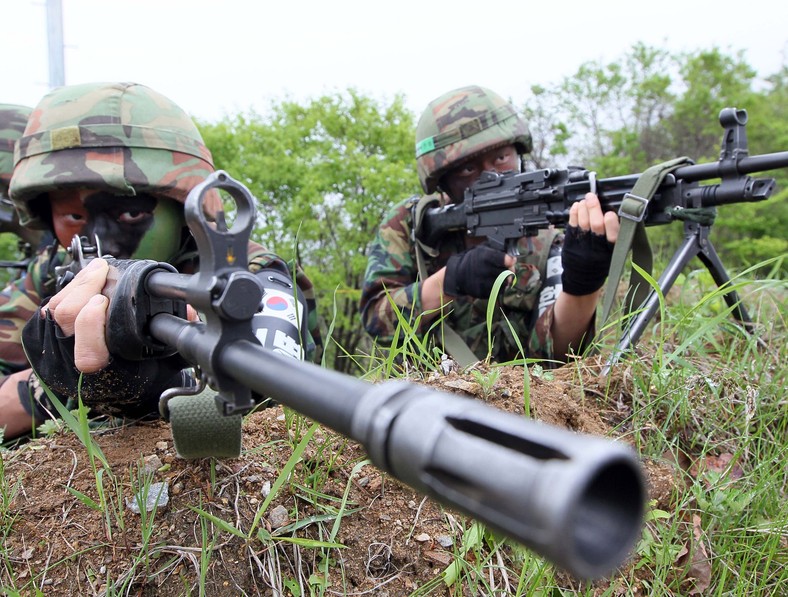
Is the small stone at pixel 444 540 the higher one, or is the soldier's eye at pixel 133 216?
the soldier's eye at pixel 133 216

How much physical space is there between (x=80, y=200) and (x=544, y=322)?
242cm

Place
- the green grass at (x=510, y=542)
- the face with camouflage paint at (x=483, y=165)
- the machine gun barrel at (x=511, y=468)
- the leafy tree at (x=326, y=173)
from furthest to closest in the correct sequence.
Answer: the leafy tree at (x=326, y=173) → the face with camouflage paint at (x=483, y=165) → the green grass at (x=510, y=542) → the machine gun barrel at (x=511, y=468)

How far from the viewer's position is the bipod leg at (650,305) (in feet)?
6.41

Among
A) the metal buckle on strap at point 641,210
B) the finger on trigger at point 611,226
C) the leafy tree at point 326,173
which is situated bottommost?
the leafy tree at point 326,173

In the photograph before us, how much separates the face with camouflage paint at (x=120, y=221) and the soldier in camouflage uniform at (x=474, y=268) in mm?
1293

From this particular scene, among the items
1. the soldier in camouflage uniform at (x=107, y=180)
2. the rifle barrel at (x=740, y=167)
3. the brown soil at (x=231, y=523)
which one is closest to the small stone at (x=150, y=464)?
the brown soil at (x=231, y=523)

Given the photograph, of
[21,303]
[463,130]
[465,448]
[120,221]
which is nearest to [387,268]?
[463,130]

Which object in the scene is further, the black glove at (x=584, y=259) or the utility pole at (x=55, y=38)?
Result: the utility pole at (x=55, y=38)

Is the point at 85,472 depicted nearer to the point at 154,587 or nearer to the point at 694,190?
the point at 154,587

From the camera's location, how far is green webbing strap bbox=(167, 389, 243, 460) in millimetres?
1282

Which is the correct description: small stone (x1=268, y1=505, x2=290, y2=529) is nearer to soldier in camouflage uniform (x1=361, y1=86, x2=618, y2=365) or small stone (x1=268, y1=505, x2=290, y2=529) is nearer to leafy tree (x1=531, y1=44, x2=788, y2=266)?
soldier in camouflage uniform (x1=361, y1=86, x2=618, y2=365)

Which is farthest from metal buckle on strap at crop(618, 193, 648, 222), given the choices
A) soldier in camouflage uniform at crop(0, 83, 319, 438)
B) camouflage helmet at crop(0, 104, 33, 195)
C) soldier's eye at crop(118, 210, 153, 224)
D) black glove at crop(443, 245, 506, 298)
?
camouflage helmet at crop(0, 104, 33, 195)

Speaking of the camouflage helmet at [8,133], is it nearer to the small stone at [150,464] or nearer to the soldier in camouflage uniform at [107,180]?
the soldier in camouflage uniform at [107,180]

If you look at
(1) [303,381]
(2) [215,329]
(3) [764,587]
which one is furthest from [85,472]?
(3) [764,587]
